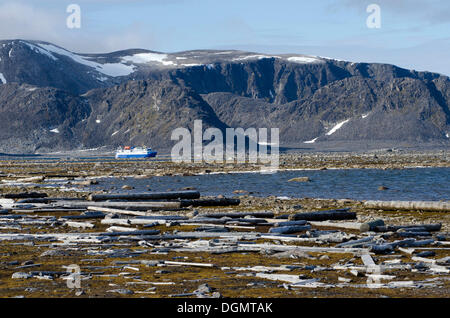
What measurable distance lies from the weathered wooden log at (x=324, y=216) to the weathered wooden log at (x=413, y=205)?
5.58 metres

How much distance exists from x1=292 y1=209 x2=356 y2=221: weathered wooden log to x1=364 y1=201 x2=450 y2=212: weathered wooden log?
18.3 feet

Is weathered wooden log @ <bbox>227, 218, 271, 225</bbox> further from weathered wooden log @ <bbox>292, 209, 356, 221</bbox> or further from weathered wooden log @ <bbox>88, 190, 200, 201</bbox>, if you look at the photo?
weathered wooden log @ <bbox>88, 190, 200, 201</bbox>

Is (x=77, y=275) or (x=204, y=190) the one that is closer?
(x=77, y=275)

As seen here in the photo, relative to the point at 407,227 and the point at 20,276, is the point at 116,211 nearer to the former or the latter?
the point at 407,227

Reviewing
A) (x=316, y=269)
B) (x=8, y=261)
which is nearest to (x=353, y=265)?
(x=316, y=269)

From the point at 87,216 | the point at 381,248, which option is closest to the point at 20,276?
the point at 381,248

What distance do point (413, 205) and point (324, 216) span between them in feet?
24.8

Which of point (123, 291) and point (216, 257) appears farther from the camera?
point (216, 257)

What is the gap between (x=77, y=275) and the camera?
53.2 ft

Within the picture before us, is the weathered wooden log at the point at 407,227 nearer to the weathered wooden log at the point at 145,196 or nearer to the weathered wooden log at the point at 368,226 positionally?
the weathered wooden log at the point at 368,226

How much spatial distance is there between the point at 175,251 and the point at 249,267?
364 centimetres

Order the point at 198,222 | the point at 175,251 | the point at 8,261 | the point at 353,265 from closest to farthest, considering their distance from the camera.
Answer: the point at 353,265 → the point at 8,261 → the point at 175,251 → the point at 198,222

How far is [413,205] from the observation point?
111 ft
